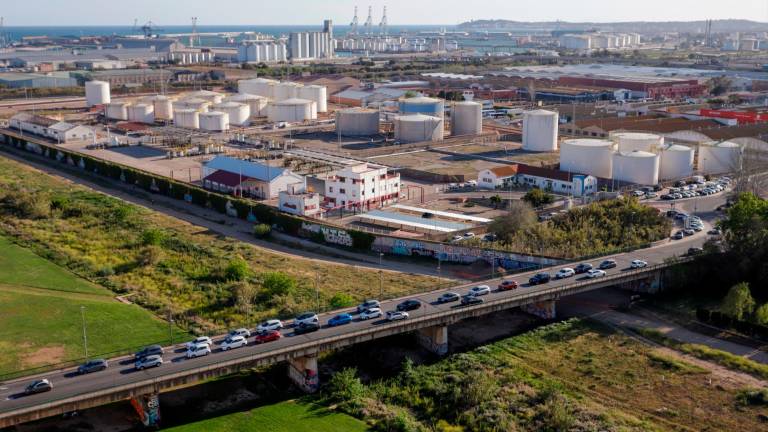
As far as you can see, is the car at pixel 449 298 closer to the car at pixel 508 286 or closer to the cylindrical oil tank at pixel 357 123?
the car at pixel 508 286

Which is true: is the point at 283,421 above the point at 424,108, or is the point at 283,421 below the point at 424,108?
below

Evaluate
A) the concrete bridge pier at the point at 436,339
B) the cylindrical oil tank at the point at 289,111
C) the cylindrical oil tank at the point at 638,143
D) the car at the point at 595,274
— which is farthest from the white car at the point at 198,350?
the cylindrical oil tank at the point at 289,111

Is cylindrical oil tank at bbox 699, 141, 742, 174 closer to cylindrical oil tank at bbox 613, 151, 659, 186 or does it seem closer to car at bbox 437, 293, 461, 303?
cylindrical oil tank at bbox 613, 151, 659, 186

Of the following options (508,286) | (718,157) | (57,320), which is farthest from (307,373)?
(718,157)

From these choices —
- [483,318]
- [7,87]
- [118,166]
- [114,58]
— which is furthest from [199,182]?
[114,58]

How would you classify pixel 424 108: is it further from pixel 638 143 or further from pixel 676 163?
pixel 676 163

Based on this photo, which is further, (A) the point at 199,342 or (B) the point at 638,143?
(B) the point at 638,143
